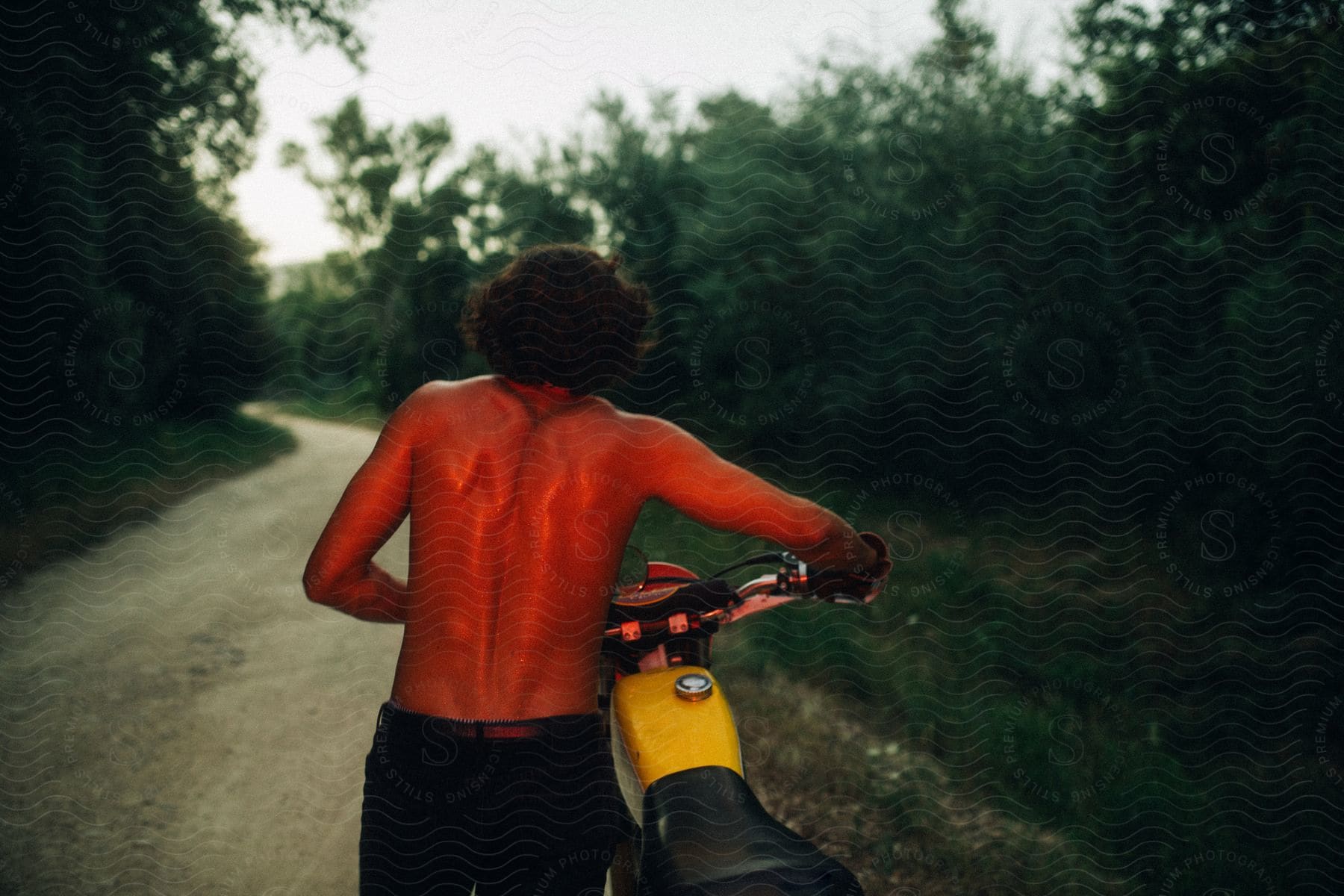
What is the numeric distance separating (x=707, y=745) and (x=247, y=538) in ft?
20.7

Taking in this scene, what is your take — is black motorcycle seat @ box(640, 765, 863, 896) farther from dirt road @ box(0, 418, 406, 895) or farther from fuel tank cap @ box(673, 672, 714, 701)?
dirt road @ box(0, 418, 406, 895)

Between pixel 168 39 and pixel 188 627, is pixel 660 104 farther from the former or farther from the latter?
pixel 188 627

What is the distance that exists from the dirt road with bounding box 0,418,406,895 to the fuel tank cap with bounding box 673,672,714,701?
155 centimetres

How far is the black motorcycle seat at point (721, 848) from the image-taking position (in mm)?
1098

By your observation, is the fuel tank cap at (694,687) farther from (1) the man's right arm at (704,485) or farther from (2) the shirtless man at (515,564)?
(1) the man's right arm at (704,485)

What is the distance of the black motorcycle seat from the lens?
1.10 meters

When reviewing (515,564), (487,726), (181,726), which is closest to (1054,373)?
(515,564)

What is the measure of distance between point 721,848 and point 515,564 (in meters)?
0.58

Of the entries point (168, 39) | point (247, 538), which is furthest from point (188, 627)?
point (168, 39)

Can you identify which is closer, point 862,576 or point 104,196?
point 862,576

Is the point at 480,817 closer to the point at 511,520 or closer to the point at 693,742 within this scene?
the point at 693,742

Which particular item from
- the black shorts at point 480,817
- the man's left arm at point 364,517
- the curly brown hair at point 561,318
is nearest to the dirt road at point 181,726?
the black shorts at point 480,817

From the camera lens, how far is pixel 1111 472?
394 centimetres

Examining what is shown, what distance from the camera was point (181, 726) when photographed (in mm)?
3400
